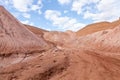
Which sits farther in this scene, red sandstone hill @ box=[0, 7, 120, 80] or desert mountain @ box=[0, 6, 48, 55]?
desert mountain @ box=[0, 6, 48, 55]

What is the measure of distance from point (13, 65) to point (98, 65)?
190 inches

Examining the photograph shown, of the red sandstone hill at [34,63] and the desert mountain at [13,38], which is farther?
the desert mountain at [13,38]

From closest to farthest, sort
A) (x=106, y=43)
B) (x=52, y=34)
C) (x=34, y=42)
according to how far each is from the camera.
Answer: (x=34, y=42), (x=106, y=43), (x=52, y=34)

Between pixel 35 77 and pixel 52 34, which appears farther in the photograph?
pixel 52 34

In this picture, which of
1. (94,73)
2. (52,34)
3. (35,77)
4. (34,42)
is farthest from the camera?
(52,34)

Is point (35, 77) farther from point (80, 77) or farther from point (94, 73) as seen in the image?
point (94, 73)

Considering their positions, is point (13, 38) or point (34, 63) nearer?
point (34, 63)

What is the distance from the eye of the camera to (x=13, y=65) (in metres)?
11.9

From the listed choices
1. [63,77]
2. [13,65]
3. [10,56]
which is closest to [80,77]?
[63,77]

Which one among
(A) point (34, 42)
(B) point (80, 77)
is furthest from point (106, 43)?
(B) point (80, 77)

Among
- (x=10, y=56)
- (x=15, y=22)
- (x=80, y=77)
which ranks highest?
(x=15, y=22)

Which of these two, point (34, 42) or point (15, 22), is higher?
point (15, 22)

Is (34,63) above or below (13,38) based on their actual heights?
below

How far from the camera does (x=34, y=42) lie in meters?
16.4
